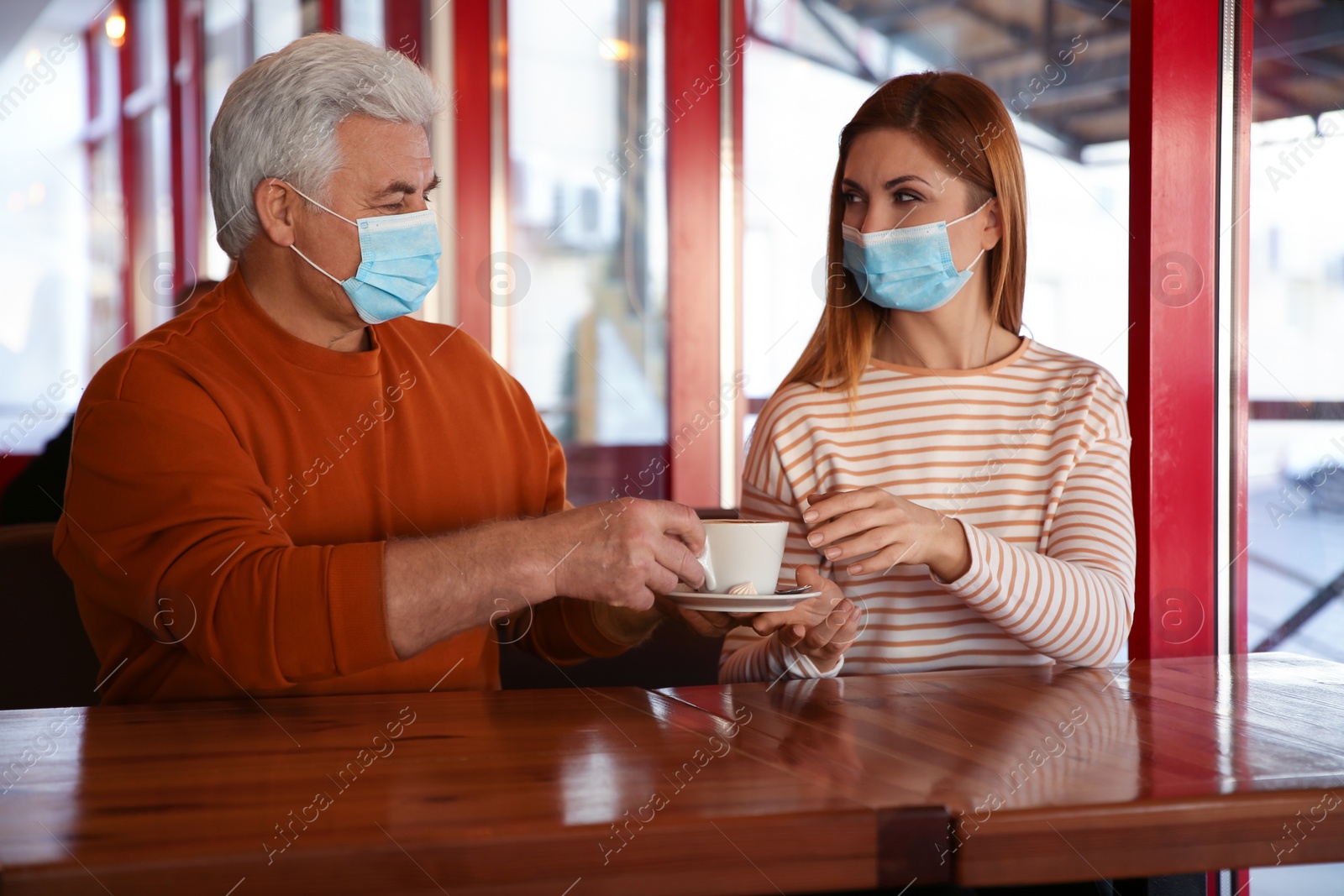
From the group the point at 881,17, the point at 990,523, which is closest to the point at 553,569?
the point at 990,523

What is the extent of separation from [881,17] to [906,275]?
2583mm

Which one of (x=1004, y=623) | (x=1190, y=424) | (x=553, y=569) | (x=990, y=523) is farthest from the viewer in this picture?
(x=1190, y=424)

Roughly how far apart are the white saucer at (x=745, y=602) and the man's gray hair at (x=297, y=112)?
2.46 ft

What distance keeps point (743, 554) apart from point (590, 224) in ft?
9.87

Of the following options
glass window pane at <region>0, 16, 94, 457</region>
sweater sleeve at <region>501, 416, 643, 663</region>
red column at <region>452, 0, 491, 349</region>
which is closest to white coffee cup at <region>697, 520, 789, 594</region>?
sweater sleeve at <region>501, 416, 643, 663</region>

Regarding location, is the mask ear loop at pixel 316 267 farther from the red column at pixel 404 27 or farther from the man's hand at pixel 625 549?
the red column at pixel 404 27

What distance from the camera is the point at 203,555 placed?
45.7 inches

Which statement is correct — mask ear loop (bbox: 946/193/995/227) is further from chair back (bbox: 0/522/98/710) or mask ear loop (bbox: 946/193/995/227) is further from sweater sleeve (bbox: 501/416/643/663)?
chair back (bbox: 0/522/98/710)

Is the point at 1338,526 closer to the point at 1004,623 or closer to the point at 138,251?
the point at 1004,623

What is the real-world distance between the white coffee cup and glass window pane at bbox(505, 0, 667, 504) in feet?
9.24

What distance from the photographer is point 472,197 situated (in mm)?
3854

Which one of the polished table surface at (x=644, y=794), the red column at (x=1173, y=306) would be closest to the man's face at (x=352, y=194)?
the polished table surface at (x=644, y=794)

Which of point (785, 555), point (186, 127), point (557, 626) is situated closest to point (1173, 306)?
point (785, 555)

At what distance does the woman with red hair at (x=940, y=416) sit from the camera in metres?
1.46
